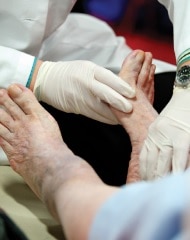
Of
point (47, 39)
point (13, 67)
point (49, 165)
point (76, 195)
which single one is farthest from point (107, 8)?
point (76, 195)

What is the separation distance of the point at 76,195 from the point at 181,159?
37cm

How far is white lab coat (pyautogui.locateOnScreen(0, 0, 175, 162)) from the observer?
4.23ft

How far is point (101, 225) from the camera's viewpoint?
59cm

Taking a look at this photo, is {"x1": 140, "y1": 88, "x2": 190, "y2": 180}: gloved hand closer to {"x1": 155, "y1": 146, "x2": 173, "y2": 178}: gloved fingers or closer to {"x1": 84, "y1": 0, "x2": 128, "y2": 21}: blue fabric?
{"x1": 155, "y1": 146, "x2": 173, "y2": 178}: gloved fingers

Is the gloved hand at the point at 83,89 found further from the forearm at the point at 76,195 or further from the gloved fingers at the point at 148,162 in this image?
the forearm at the point at 76,195

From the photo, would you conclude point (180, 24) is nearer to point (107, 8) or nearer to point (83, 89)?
point (83, 89)

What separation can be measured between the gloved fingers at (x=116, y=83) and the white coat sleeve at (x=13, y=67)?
21 cm

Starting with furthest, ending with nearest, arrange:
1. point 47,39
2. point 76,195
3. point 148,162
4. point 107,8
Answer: point 107,8
point 47,39
point 148,162
point 76,195

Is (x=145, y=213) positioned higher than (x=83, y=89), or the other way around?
(x=145, y=213)

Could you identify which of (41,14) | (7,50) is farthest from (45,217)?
(41,14)

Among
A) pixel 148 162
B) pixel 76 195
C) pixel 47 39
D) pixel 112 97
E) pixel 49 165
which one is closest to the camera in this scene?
pixel 76 195

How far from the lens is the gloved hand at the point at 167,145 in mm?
1023

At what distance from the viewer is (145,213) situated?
564 mm

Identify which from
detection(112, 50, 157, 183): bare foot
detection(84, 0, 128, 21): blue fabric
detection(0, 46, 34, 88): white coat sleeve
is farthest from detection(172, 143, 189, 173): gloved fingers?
detection(84, 0, 128, 21): blue fabric
